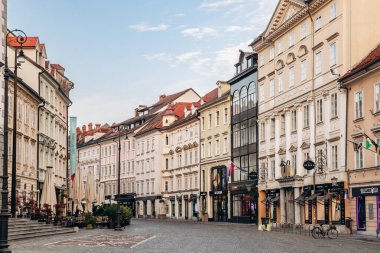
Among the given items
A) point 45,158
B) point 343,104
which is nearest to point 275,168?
point 343,104

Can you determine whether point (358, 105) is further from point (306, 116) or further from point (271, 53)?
point (271, 53)

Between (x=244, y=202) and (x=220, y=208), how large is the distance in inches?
323

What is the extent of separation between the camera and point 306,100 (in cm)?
5269

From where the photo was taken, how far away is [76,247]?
91.4 ft

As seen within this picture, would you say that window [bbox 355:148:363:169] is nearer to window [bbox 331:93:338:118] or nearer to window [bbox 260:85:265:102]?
window [bbox 331:93:338:118]

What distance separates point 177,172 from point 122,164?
2381cm

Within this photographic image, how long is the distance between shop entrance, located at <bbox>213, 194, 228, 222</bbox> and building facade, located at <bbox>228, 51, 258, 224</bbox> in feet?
8.09

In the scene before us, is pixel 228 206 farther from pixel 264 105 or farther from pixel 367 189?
pixel 367 189

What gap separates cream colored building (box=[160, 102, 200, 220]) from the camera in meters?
86.6

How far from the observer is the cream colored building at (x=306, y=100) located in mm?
47000

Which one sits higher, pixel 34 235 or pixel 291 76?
pixel 291 76

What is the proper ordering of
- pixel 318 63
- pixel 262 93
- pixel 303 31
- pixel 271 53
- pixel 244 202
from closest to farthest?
pixel 318 63 → pixel 303 31 → pixel 271 53 → pixel 262 93 → pixel 244 202

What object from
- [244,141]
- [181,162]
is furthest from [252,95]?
[181,162]

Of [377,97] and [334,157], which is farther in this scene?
[334,157]
